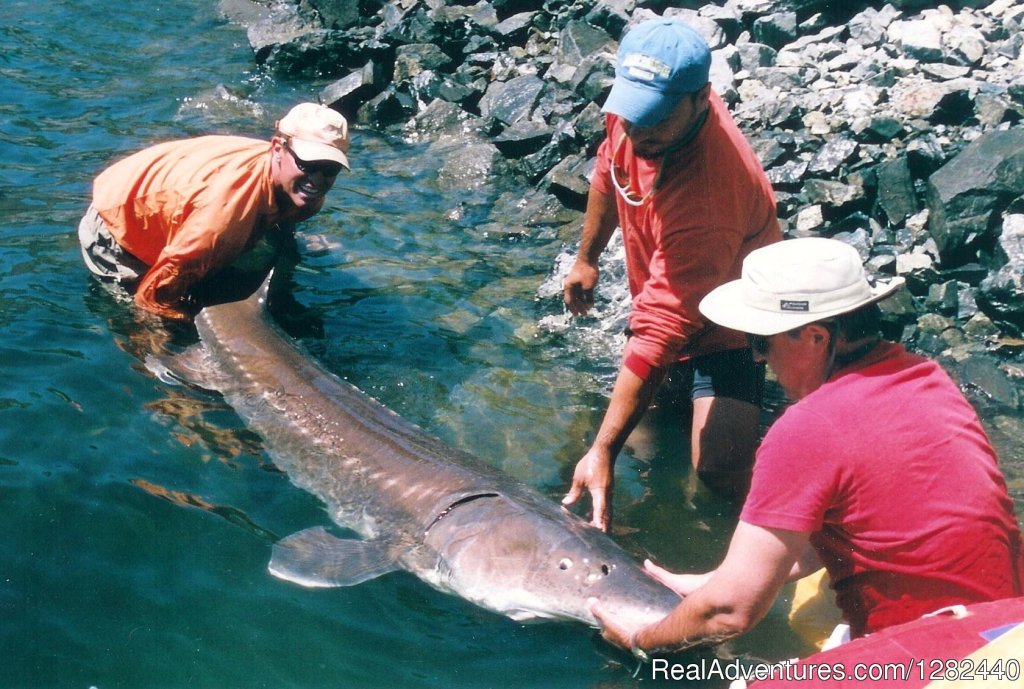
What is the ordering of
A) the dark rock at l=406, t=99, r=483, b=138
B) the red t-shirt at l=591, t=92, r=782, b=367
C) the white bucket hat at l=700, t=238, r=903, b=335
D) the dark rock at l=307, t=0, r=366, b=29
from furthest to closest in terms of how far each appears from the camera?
the dark rock at l=307, t=0, r=366, b=29 < the dark rock at l=406, t=99, r=483, b=138 < the red t-shirt at l=591, t=92, r=782, b=367 < the white bucket hat at l=700, t=238, r=903, b=335

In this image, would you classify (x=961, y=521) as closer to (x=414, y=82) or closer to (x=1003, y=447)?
(x=1003, y=447)

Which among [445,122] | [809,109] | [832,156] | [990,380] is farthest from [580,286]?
[445,122]

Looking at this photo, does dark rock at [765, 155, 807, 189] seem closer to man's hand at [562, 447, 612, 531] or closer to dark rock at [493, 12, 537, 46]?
man's hand at [562, 447, 612, 531]

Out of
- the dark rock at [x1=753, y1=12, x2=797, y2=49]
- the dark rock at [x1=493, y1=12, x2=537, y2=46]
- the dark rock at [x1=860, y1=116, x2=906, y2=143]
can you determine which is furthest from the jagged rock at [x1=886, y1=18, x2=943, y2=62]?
the dark rock at [x1=493, y1=12, x2=537, y2=46]

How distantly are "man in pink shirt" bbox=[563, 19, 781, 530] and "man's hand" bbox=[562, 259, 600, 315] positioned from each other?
1.87ft

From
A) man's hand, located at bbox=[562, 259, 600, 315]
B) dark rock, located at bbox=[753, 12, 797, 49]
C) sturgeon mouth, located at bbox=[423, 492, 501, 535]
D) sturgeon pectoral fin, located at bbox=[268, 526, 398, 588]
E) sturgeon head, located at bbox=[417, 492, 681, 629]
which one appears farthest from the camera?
dark rock, located at bbox=[753, 12, 797, 49]

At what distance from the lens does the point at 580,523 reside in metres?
4.22

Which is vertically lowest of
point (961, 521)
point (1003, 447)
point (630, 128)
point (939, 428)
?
point (1003, 447)

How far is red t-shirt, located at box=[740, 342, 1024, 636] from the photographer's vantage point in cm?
284

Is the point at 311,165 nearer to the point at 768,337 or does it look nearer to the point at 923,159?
the point at 768,337

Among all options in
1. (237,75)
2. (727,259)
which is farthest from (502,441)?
(237,75)

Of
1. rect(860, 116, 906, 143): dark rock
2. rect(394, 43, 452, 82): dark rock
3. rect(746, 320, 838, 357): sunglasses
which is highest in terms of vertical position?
rect(746, 320, 838, 357): sunglasses

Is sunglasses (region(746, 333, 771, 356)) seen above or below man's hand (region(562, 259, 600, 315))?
above

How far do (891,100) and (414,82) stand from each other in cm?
517
